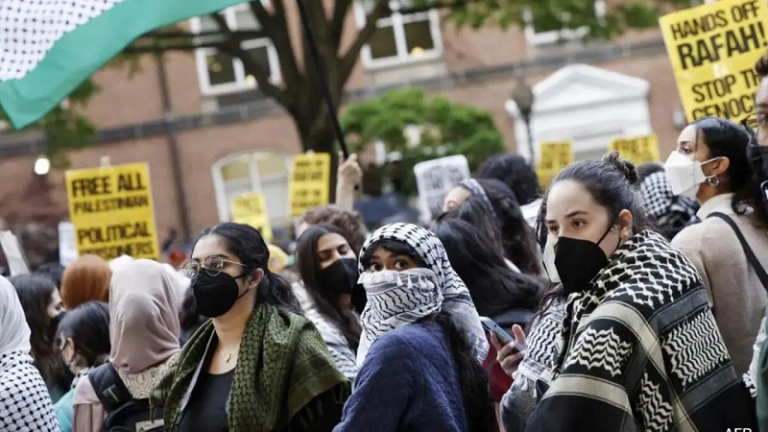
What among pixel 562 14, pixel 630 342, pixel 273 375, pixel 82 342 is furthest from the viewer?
pixel 562 14

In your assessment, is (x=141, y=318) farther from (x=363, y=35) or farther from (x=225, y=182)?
(x=225, y=182)

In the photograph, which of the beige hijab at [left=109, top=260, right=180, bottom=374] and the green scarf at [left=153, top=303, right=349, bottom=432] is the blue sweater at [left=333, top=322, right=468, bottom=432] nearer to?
the green scarf at [left=153, top=303, right=349, bottom=432]

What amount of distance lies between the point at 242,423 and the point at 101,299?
2599 millimetres

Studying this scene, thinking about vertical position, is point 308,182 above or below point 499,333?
above

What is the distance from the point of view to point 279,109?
31.7 m

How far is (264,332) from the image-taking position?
5.05 m

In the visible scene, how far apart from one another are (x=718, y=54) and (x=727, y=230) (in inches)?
131

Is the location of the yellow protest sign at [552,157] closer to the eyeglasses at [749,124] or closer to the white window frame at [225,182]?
the eyeglasses at [749,124]

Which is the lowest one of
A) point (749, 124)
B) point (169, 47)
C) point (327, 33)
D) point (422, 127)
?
point (749, 124)

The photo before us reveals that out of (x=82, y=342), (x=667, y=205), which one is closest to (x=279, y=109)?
(x=667, y=205)

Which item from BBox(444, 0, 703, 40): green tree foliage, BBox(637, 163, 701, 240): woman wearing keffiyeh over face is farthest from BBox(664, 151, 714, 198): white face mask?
BBox(444, 0, 703, 40): green tree foliage

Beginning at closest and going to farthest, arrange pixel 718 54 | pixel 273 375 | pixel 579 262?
pixel 579 262, pixel 273 375, pixel 718 54

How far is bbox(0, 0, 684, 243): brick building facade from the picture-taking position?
29.9 metres

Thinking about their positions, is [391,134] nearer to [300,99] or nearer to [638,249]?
[300,99]
